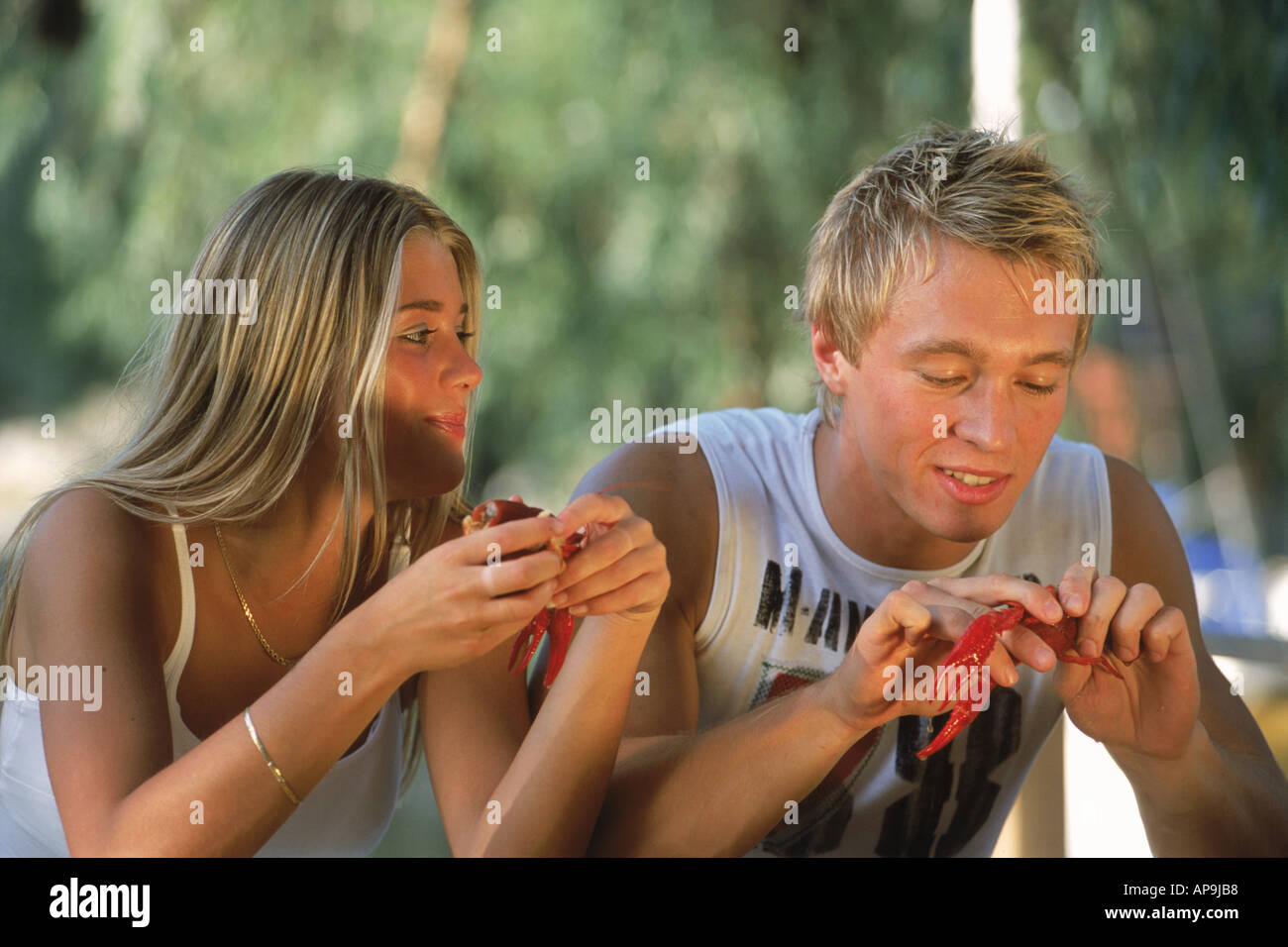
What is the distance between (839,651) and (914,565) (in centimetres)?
17

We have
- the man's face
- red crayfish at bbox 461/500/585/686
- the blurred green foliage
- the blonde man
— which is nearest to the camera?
red crayfish at bbox 461/500/585/686

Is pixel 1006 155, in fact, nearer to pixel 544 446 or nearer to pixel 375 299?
pixel 375 299

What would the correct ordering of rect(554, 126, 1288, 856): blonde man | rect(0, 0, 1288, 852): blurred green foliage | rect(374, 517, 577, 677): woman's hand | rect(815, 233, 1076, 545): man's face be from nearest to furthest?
rect(374, 517, 577, 677): woman's hand, rect(554, 126, 1288, 856): blonde man, rect(815, 233, 1076, 545): man's face, rect(0, 0, 1288, 852): blurred green foliage

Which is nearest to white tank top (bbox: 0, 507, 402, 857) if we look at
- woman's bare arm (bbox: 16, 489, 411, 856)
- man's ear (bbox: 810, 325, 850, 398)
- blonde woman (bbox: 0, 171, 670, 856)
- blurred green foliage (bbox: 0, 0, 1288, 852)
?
blonde woman (bbox: 0, 171, 670, 856)

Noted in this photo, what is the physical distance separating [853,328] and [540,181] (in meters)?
3.08

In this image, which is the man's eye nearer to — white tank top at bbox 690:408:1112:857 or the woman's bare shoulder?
white tank top at bbox 690:408:1112:857

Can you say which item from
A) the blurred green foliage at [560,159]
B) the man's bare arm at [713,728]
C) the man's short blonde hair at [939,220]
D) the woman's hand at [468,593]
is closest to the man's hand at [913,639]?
the man's bare arm at [713,728]

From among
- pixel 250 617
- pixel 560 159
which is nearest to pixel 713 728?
pixel 250 617

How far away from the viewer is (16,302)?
4.75 metres

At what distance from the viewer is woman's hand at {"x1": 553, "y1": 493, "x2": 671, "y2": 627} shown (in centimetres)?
118

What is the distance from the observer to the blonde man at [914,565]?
4.32 ft

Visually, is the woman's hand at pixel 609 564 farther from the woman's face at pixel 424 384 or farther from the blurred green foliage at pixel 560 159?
the blurred green foliage at pixel 560 159

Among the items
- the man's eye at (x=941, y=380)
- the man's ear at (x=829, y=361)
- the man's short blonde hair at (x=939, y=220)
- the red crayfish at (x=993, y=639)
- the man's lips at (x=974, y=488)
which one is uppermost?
the man's short blonde hair at (x=939, y=220)

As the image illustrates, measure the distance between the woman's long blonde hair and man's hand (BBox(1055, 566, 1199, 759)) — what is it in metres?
0.77
